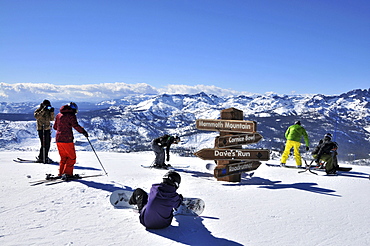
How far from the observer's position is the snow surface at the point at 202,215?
4.35 m

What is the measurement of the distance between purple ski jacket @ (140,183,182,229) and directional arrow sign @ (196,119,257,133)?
5.03 meters

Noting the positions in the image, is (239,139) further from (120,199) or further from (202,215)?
(120,199)

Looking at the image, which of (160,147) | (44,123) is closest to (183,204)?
(160,147)

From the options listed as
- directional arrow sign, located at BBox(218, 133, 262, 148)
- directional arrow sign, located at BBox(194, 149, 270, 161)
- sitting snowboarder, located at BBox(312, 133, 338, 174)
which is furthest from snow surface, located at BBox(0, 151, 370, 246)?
sitting snowboarder, located at BBox(312, 133, 338, 174)

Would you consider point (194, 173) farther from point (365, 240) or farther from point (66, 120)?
point (365, 240)

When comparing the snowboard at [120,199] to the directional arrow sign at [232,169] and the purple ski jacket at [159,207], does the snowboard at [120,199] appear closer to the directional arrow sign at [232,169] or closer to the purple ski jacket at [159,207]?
the purple ski jacket at [159,207]

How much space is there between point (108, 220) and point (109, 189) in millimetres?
2122

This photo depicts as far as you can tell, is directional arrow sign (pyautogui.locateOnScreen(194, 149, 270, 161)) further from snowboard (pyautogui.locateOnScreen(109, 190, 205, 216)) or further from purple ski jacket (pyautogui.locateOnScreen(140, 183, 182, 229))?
purple ski jacket (pyautogui.locateOnScreen(140, 183, 182, 229))

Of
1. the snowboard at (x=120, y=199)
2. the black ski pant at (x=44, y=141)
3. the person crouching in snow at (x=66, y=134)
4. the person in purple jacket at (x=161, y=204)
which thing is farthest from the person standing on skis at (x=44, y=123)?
the person in purple jacket at (x=161, y=204)

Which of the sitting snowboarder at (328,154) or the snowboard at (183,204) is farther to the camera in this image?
the sitting snowboarder at (328,154)

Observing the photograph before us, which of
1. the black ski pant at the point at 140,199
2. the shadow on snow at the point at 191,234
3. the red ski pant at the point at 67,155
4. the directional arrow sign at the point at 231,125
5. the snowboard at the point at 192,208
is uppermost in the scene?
the directional arrow sign at the point at 231,125

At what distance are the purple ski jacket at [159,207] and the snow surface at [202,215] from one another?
0.15 meters

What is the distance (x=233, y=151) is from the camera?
30.0 ft

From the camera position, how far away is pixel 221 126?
31.3 feet
